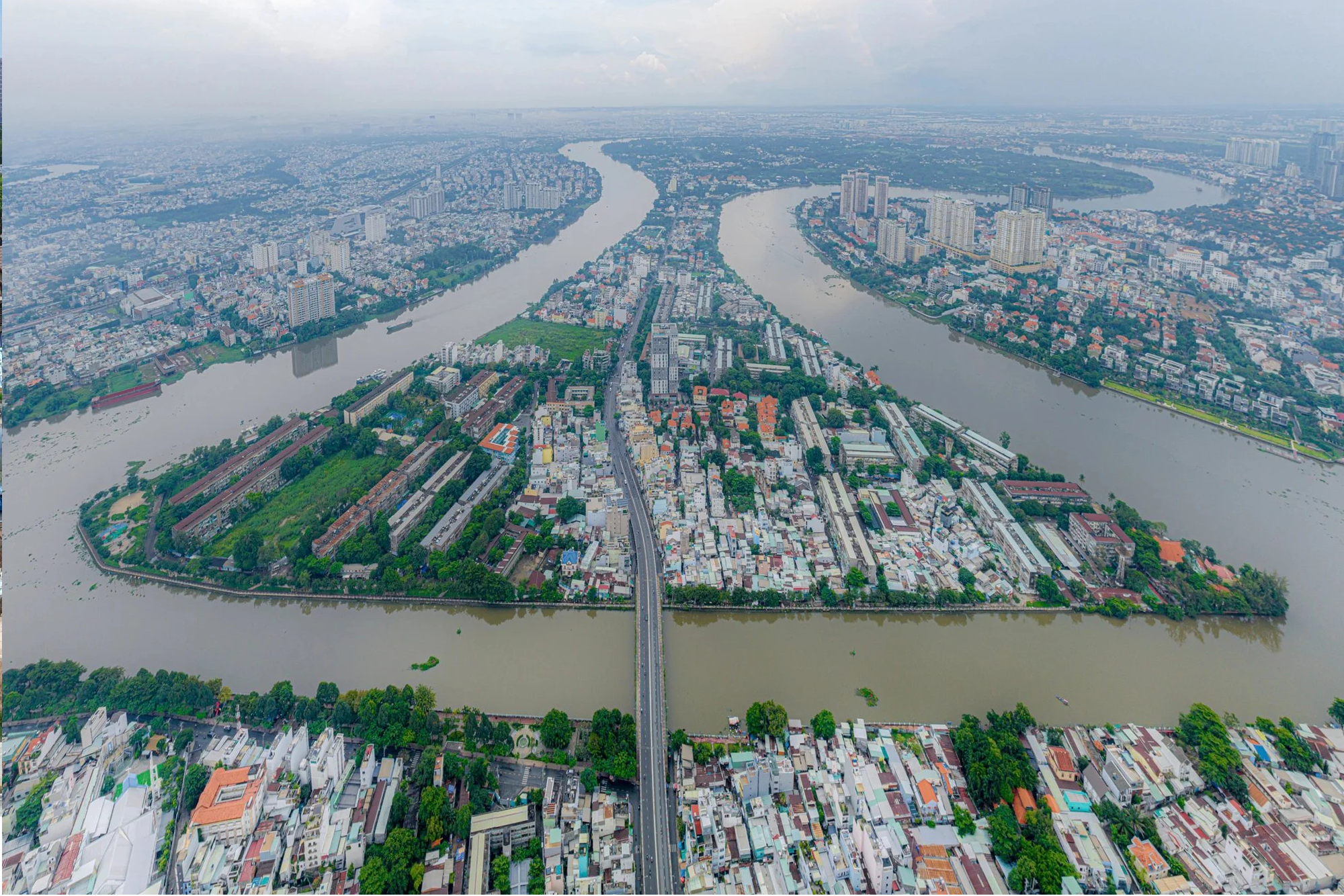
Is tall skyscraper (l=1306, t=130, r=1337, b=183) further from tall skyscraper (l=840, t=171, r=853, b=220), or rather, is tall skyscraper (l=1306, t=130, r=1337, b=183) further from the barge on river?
the barge on river

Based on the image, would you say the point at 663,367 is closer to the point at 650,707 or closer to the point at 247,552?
the point at 247,552

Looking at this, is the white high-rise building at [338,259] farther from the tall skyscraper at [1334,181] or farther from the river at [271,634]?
the tall skyscraper at [1334,181]

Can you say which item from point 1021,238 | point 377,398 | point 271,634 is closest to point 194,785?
point 271,634

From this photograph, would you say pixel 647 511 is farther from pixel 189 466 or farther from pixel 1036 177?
pixel 1036 177

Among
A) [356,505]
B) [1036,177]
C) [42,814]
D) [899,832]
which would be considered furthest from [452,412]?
[1036,177]

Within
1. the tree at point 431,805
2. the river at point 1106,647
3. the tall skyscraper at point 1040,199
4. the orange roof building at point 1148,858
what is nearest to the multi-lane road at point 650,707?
the river at point 1106,647

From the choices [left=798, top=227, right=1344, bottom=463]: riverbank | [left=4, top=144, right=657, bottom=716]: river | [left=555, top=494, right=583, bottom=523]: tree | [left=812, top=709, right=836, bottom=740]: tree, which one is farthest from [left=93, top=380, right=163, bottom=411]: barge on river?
[left=798, top=227, right=1344, bottom=463]: riverbank
